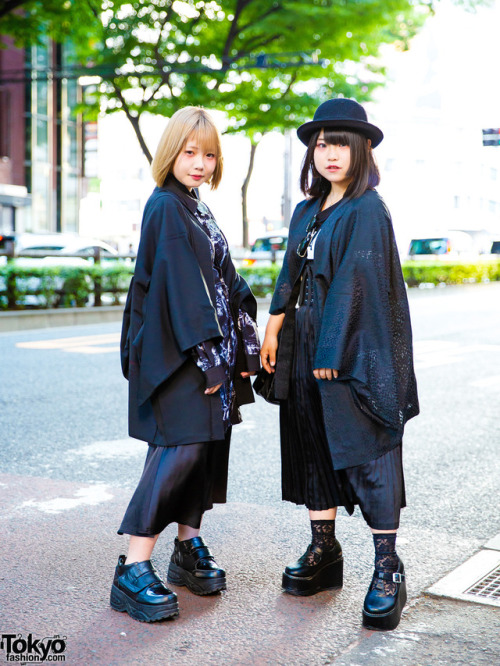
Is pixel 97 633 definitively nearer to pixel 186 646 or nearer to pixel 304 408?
pixel 186 646

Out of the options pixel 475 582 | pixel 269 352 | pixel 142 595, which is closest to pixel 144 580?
pixel 142 595

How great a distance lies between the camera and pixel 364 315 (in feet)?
9.71

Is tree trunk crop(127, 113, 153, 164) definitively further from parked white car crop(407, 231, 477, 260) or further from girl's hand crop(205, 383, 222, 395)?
girl's hand crop(205, 383, 222, 395)

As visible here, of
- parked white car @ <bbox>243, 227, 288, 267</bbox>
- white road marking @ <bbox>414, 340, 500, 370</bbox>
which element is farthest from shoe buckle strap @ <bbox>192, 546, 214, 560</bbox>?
parked white car @ <bbox>243, 227, 288, 267</bbox>

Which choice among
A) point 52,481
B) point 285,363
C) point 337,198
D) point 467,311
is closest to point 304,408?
point 285,363

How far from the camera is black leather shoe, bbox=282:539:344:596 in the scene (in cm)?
319

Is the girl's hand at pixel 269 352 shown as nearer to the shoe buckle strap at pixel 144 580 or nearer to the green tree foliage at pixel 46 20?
the shoe buckle strap at pixel 144 580

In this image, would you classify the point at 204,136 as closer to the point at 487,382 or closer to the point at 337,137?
the point at 337,137

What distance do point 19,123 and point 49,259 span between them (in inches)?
782

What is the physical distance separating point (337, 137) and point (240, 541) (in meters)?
1.84

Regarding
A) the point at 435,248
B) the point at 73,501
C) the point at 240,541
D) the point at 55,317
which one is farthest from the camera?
the point at 435,248

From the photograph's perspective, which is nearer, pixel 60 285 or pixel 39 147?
pixel 60 285

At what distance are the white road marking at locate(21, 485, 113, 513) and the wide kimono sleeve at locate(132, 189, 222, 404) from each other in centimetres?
160

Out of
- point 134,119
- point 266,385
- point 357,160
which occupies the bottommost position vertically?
point 266,385
